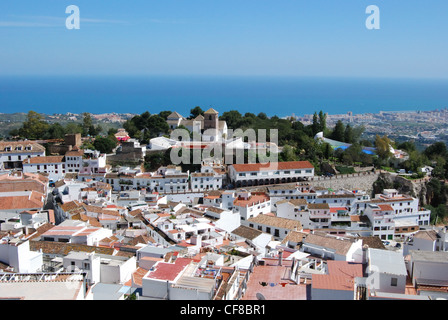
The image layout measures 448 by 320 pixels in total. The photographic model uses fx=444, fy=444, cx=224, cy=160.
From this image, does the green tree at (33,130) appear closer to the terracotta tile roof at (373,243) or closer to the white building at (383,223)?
the white building at (383,223)

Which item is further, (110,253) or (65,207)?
(65,207)

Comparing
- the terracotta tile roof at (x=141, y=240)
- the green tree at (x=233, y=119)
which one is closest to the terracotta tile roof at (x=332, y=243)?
the terracotta tile roof at (x=141, y=240)

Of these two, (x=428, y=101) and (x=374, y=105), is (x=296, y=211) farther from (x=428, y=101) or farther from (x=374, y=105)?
(x=428, y=101)

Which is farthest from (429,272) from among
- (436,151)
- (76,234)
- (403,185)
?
(436,151)

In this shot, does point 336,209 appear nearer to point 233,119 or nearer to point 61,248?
point 61,248

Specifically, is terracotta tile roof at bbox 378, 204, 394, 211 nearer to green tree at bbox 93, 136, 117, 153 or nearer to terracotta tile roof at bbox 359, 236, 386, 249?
terracotta tile roof at bbox 359, 236, 386, 249
